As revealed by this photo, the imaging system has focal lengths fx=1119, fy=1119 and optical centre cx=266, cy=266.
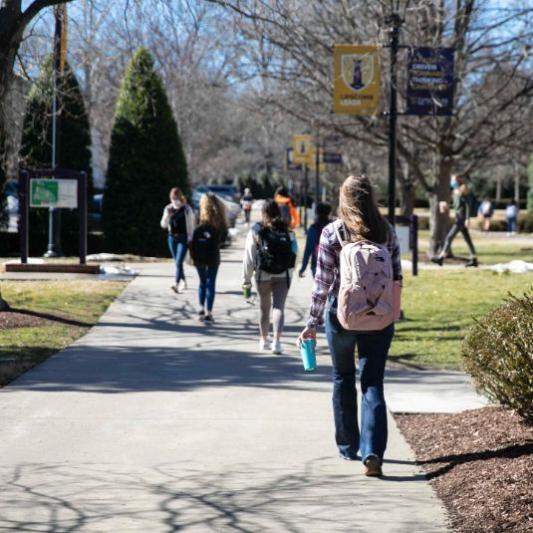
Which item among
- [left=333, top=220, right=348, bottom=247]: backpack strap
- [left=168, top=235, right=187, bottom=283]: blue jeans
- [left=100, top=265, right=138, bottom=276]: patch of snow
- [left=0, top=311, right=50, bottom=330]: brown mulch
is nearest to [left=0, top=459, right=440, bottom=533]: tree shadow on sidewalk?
[left=333, top=220, right=348, bottom=247]: backpack strap

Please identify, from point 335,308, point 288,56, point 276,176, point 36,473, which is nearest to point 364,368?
point 335,308

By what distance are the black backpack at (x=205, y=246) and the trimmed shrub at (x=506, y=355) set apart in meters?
6.66

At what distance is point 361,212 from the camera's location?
21.7 feet

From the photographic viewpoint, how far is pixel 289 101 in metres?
27.5

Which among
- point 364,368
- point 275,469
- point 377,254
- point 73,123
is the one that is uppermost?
point 73,123

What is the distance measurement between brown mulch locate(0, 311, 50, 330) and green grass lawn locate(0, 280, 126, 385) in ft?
0.29

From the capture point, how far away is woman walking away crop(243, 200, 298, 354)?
38.0ft

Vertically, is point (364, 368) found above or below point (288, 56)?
below

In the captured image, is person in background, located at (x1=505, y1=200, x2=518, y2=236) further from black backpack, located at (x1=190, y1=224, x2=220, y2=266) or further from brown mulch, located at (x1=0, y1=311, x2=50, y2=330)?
brown mulch, located at (x1=0, y1=311, x2=50, y2=330)

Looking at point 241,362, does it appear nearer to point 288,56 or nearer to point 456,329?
point 456,329

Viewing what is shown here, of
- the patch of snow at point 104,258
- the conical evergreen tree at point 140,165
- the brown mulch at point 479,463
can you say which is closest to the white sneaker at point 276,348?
the brown mulch at point 479,463

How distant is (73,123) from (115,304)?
1230cm

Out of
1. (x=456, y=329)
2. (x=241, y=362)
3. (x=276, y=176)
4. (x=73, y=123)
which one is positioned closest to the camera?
(x=241, y=362)

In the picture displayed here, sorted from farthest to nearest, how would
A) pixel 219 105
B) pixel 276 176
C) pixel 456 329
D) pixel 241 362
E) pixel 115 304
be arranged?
pixel 276 176
pixel 219 105
pixel 115 304
pixel 456 329
pixel 241 362
